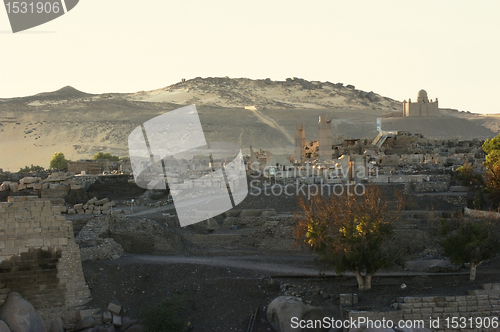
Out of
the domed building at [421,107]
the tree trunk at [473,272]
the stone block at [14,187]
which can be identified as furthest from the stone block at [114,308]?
the domed building at [421,107]

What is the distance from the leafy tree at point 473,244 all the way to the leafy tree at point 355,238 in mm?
1324

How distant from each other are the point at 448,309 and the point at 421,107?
67.0 m

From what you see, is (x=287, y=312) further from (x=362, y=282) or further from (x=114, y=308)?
(x=114, y=308)

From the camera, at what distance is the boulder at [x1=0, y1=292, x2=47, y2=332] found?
474 inches

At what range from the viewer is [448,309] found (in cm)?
1218

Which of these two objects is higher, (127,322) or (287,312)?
(287,312)

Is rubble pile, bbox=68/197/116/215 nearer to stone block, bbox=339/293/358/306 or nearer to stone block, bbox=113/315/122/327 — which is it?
stone block, bbox=113/315/122/327

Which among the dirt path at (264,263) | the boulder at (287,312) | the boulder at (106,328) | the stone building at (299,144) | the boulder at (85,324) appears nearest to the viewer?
the boulder at (287,312)

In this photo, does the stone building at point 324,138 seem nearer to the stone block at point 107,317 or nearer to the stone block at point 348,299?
the stone block at point 348,299

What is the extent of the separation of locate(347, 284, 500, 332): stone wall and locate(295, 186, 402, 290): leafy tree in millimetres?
1497

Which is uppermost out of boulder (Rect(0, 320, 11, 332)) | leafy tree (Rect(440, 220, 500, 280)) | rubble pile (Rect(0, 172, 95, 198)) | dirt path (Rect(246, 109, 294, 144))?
rubble pile (Rect(0, 172, 95, 198))

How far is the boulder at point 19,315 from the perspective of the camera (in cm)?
1204

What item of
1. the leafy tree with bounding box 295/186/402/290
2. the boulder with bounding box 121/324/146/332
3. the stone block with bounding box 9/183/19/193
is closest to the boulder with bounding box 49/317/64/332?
the boulder with bounding box 121/324/146/332

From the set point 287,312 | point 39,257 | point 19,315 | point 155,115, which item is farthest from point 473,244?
point 155,115
